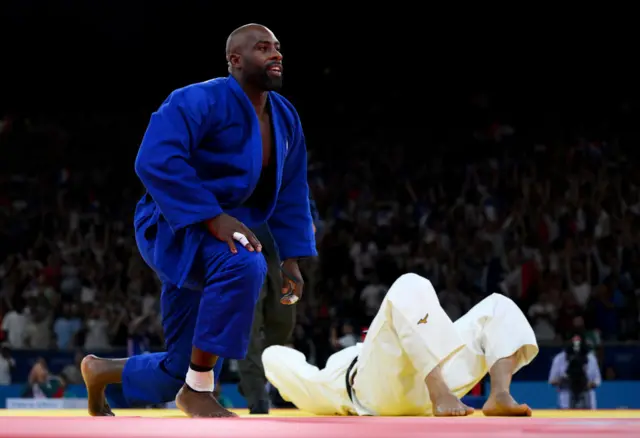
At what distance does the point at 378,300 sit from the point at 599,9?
4.74 meters

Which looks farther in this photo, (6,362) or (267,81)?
(6,362)

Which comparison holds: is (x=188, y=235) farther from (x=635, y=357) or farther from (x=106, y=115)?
(x=106, y=115)

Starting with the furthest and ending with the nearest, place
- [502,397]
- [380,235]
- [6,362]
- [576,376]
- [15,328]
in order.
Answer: [380,235]
[15,328]
[6,362]
[576,376]
[502,397]

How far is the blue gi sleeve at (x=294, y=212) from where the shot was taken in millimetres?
3523

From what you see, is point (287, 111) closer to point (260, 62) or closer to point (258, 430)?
point (260, 62)

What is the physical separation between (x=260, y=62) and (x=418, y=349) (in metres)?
1.12

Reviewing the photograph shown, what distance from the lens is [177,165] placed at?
3.11 m

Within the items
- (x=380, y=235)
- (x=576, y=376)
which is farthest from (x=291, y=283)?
(x=380, y=235)

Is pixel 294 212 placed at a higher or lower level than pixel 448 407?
higher

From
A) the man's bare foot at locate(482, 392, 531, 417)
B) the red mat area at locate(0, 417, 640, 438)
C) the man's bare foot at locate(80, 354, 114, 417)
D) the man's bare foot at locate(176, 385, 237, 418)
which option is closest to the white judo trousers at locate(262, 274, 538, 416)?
the man's bare foot at locate(482, 392, 531, 417)

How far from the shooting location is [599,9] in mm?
12281

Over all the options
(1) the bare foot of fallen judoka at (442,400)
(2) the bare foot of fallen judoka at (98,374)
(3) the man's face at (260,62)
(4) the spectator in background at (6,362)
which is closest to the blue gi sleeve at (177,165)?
(3) the man's face at (260,62)

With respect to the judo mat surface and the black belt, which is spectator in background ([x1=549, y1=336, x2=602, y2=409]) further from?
the judo mat surface

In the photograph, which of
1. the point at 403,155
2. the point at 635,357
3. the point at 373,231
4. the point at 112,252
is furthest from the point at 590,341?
the point at 112,252
